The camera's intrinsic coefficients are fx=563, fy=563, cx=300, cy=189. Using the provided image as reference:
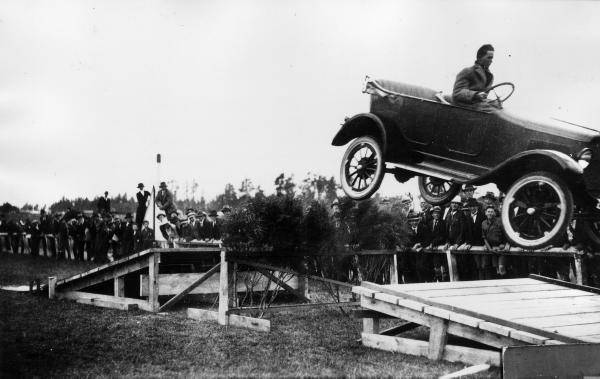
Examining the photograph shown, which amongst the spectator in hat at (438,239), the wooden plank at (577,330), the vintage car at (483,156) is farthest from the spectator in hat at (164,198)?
the wooden plank at (577,330)

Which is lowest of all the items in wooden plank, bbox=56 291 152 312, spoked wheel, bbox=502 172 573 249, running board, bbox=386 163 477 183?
wooden plank, bbox=56 291 152 312

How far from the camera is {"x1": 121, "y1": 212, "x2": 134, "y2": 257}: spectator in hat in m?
15.3

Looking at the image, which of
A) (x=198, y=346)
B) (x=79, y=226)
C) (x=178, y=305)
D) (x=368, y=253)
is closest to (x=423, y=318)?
(x=198, y=346)

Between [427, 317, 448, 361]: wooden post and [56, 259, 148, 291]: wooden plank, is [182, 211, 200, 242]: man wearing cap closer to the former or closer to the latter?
[56, 259, 148, 291]: wooden plank

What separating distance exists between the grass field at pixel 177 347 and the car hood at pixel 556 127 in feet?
7.40

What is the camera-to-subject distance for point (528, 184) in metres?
4.53

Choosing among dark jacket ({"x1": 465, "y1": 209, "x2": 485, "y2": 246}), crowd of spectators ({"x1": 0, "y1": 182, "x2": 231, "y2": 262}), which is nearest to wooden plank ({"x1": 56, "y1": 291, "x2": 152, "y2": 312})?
crowd of spectators ({"x1": 0, "y1": 182, "x2": 231, "y2": 262})

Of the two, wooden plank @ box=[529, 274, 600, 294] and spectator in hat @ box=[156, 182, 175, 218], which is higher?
spectator in hat @ box=[156, 182, 175, 218]

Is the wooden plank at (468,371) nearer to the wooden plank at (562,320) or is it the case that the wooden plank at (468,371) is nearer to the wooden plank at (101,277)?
the wooden plank at (562,320)

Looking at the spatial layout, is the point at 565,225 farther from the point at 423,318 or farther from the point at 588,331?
the point at 423,318

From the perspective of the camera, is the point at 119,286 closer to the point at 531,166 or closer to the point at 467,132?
the point at 467,132

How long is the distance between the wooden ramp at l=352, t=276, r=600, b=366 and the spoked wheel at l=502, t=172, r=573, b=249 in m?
0.90

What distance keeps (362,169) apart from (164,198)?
671 cm

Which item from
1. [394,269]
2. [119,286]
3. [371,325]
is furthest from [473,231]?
[119,286]
